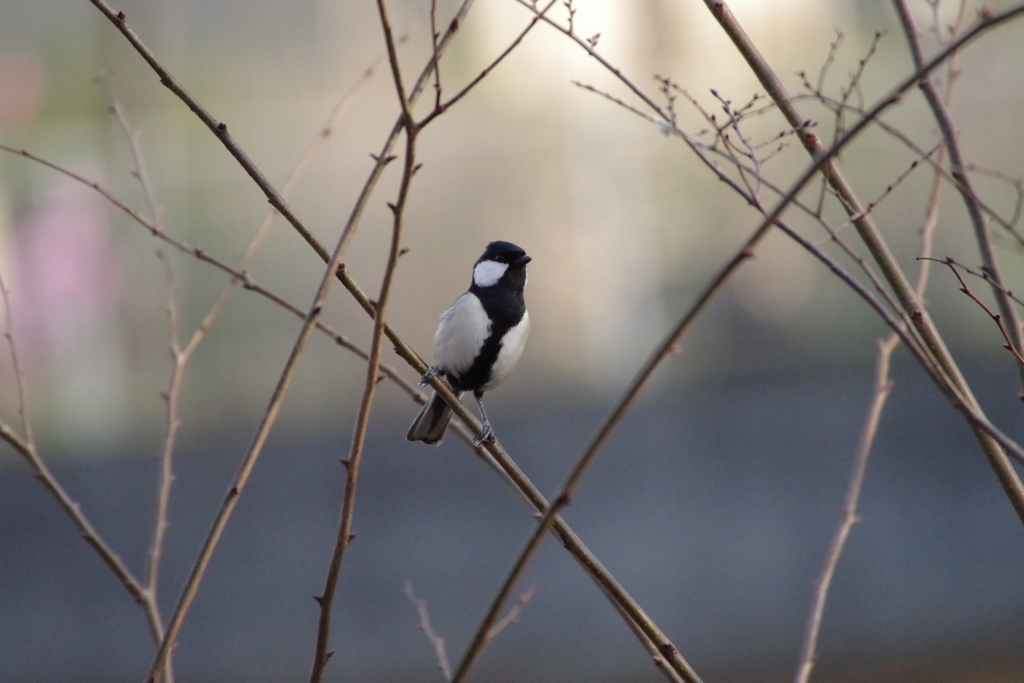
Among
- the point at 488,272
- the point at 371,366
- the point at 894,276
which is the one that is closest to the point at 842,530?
the point at 894,276

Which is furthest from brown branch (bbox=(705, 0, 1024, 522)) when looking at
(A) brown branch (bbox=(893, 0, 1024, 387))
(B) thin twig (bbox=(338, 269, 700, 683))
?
(B) thin twig (bbox=(338, 269, 700, 683))

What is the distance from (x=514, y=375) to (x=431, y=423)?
2582 mm

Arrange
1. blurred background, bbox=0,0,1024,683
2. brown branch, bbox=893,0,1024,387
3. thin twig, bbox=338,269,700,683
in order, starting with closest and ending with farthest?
thin twig, bbox=338,269,700,683 < brown branch, bbox=893,0,1024,387 < blurred background, bbox=0,0,1024,683

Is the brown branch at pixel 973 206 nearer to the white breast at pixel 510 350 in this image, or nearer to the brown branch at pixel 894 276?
the brown branch at pixel 894 276

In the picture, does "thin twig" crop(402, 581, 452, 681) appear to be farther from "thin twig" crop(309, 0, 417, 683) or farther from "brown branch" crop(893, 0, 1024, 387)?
"brown branch" crop(893, 0, 1024, 387)

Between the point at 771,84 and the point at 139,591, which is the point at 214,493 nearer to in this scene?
the point at 139,591

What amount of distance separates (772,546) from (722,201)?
186cm

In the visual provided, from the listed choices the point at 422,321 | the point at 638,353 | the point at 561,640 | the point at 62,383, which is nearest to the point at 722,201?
the point at 638,353

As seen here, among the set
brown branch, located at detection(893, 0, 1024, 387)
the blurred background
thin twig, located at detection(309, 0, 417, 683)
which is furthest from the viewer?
the blurred background

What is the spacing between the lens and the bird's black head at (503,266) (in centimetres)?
257

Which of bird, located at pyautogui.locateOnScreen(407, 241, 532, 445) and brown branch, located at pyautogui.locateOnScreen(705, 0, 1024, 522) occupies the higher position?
bird, located at pyautogui.locateOnScreen(407, 241, 532, 445)

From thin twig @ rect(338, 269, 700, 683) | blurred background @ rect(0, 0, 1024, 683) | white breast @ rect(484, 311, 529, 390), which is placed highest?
blurred background @ rect(0, 0, 1024, 683)

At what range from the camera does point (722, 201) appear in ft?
17.7

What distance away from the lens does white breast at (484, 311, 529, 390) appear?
8.64 ft
